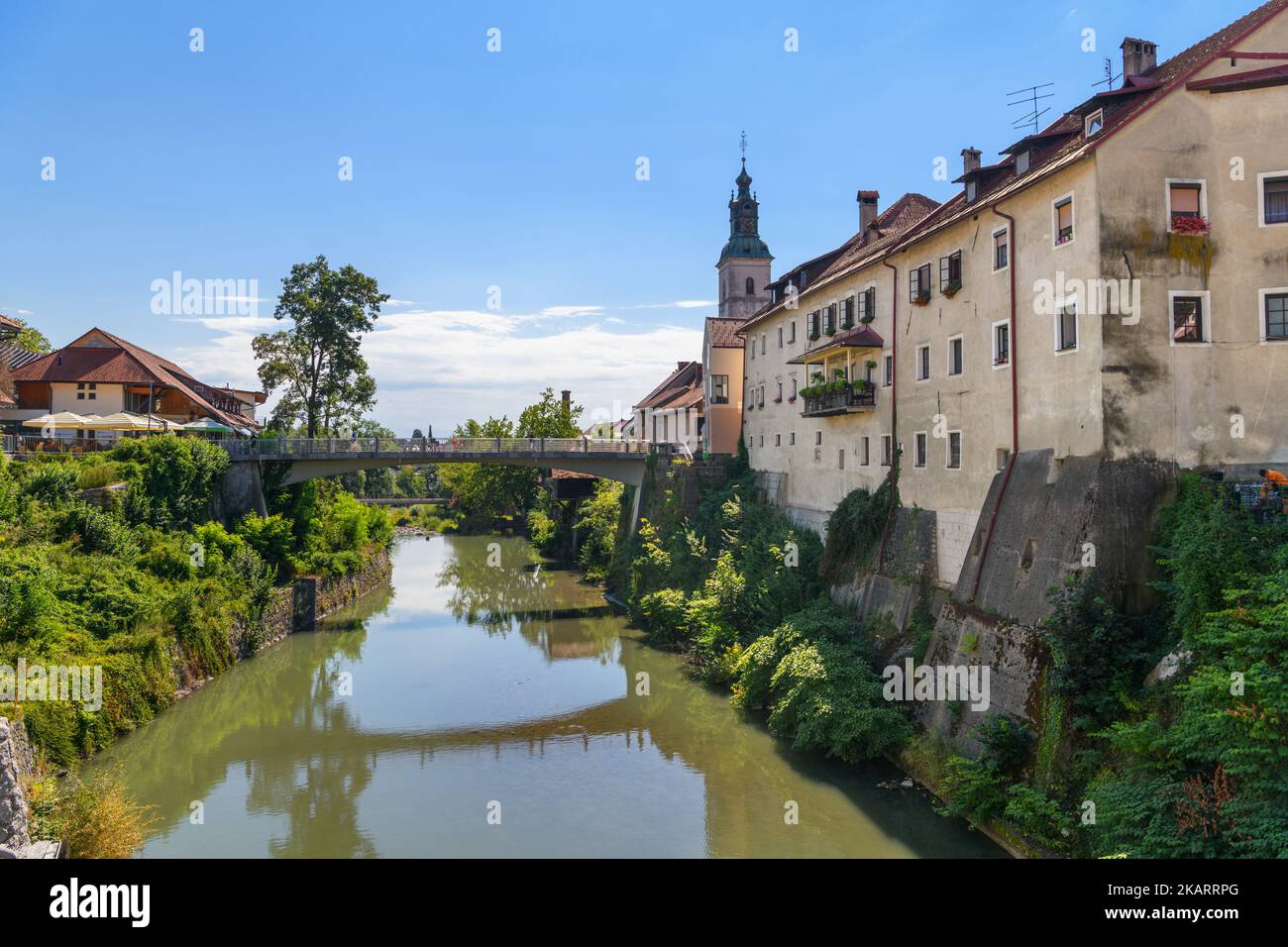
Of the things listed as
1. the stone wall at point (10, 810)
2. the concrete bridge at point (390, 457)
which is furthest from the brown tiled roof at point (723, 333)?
the stone wall at point (10, 810)

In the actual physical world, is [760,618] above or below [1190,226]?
below

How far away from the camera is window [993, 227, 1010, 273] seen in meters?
22.1

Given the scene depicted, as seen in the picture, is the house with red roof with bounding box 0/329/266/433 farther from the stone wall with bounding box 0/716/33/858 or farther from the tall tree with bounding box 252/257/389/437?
the stone wall with bounding box 0/716/33/858

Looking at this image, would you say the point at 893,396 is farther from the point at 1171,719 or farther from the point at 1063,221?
the point at 1171,719

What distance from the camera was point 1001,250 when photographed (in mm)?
22328

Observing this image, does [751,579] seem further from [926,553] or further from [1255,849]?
[1255,849]

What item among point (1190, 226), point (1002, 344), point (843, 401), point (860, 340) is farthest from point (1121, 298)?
point (843, 401)

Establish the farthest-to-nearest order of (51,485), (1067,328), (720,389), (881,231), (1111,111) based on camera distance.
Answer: (720,389) < (881,231) < (51,485) < (1111,111) < (1067,328)

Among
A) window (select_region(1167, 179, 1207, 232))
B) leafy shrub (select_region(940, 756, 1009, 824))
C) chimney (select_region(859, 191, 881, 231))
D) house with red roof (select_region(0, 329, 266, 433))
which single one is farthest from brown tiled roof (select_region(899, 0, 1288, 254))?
house with red roof (select_region(0, 329, 266, 433))

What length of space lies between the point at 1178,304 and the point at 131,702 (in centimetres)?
2667

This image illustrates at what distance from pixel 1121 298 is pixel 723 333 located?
3053 cm

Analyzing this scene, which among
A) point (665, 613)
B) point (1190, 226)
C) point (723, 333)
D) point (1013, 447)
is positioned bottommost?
point (665, 613)

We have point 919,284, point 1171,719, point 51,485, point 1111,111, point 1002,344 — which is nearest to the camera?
point 1171,719

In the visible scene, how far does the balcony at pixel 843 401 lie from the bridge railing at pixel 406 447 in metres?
18.1
